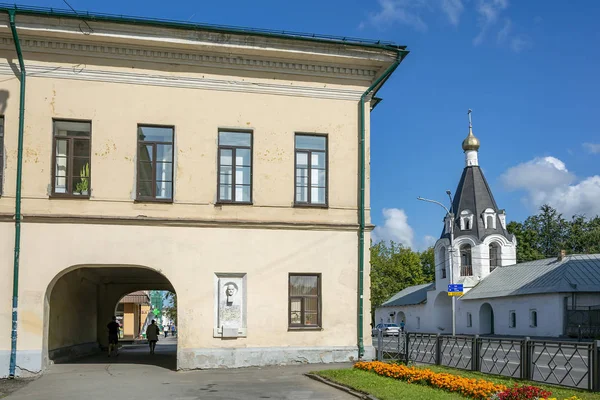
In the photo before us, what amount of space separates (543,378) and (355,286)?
561 cm

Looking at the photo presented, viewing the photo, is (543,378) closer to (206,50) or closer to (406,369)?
(406,369)

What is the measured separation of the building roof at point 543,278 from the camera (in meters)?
47.2

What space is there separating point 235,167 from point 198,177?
1058 millimetres

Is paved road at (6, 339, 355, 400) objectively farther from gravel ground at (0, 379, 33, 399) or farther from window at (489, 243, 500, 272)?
window at (489, 243, 500, 272)

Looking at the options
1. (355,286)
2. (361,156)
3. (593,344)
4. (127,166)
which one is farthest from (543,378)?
(127,166)

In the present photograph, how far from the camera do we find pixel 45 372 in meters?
17.0

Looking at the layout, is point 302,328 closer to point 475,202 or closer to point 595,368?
point 595,368

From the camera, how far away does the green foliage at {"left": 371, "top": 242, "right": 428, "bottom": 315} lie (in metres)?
88.4

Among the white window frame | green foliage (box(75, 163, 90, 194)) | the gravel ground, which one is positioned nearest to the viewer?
the gravel ground

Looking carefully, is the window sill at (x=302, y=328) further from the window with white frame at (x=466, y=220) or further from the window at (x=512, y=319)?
the window with white frame at (x=466, y=220)

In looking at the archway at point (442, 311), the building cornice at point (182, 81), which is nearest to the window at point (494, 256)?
the archway at point (442, 311)

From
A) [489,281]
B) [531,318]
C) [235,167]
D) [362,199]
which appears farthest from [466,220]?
[235,167]

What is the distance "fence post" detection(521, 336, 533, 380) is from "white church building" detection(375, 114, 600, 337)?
3216 cm

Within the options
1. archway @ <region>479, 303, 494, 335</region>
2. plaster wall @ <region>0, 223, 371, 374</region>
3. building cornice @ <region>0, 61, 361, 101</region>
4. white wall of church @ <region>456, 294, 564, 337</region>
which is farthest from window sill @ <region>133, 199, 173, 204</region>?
archway @ <region>479, 303, 494, 335</region>
